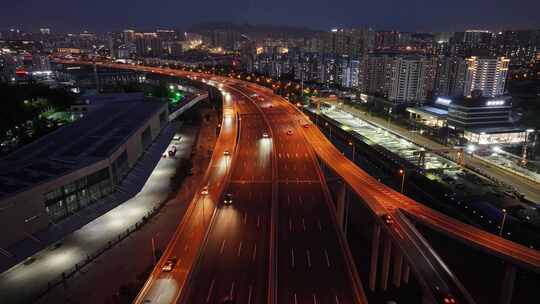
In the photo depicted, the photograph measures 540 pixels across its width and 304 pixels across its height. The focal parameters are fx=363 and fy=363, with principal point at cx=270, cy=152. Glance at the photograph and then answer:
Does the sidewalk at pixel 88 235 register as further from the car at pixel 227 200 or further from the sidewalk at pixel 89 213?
the car at pixel 227 200

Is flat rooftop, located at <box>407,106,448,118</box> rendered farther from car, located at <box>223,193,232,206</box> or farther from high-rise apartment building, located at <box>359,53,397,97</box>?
car, located at <box>223,193,232,206</box>

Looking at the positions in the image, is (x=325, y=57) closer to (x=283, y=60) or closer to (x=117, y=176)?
(x=283, y=60)

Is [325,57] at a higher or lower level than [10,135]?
higher

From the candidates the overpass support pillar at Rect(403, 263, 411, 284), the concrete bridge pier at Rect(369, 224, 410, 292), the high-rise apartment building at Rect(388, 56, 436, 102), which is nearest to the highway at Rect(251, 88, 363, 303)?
the concrete bridge pier at Rect(369, 224, 410, 292)

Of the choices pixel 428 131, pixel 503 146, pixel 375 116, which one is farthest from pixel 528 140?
pixel 375 116

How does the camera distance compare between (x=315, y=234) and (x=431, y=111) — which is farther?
(x=431, y=111)

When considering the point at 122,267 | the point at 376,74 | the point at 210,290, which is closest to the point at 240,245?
the point at 210,290

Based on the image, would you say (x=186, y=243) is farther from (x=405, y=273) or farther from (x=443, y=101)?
(x=443, y=101)

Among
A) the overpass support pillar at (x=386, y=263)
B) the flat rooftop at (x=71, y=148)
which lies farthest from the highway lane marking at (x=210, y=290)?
the overpass support pillar at (x=386, y=263)
